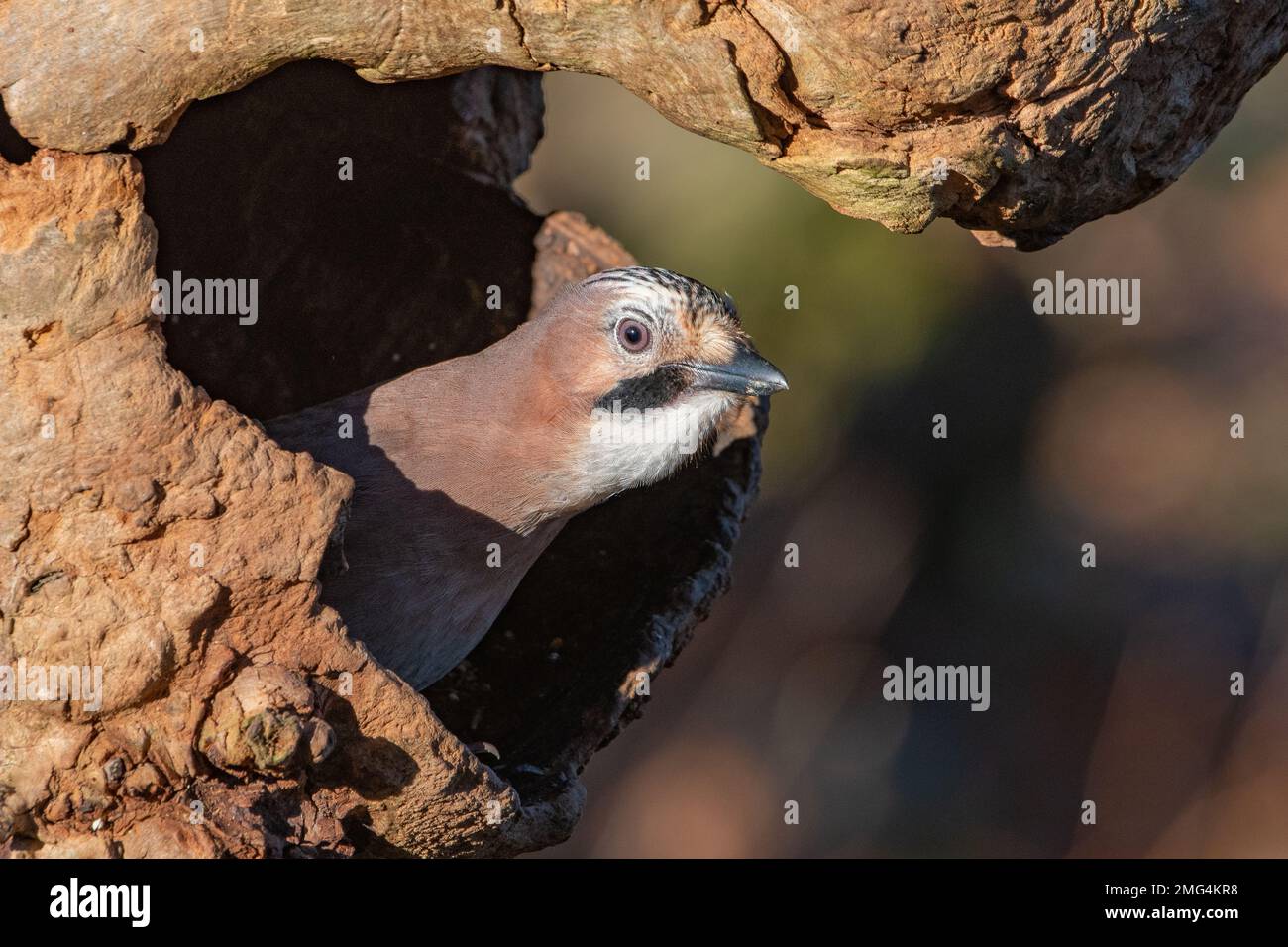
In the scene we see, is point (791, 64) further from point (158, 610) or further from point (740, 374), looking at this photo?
point (158, 610)

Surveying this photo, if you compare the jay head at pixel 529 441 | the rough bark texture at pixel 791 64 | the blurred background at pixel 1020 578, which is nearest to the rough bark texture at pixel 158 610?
the rough bark texture at pixel 791 64

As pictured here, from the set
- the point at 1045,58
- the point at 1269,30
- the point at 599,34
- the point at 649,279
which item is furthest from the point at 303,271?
the point at 1269,30

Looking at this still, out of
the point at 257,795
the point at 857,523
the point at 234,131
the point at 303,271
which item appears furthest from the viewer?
the point at 857,523

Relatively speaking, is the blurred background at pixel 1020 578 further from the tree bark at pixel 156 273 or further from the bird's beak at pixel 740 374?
the tree bark at pixel 156 273

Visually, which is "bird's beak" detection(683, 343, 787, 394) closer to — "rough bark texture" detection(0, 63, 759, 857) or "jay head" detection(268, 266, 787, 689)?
"jay head" detection(268, 266, 787, 689)

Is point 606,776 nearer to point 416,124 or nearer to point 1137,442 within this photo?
point 1137,442

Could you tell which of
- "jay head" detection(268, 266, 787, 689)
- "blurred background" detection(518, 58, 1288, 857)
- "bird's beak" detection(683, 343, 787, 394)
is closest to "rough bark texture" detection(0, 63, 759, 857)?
"jay head" detection(268, 266, 787, 689)
